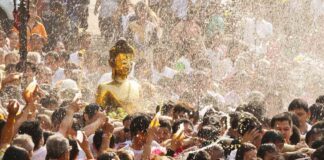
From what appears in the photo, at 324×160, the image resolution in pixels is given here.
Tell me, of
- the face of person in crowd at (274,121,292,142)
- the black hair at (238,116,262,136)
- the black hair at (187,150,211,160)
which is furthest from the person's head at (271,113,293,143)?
the black hair at (187,150,211,160)

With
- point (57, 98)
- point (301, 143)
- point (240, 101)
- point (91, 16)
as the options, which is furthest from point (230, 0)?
point (301, 143)

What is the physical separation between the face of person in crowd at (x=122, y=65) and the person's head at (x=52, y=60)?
3.50 m

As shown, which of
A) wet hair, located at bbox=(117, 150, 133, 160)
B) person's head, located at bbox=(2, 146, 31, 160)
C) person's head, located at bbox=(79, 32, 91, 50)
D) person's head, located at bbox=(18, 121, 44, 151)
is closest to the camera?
person's head, located at bbox=(2, 146, 31, 160)

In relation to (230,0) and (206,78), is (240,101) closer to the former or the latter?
(206,78)

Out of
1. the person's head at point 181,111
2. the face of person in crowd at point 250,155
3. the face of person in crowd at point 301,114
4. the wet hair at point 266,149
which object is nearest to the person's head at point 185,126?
the person's head at point 181,111

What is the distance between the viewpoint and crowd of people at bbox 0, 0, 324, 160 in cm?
902

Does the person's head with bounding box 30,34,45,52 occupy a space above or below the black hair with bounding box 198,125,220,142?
above

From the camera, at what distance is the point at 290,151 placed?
31.7 feet

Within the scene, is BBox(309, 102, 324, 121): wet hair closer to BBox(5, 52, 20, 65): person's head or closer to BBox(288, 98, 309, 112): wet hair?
BBox(288, 98, 309, 112): wet hair

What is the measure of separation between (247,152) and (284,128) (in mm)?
1555

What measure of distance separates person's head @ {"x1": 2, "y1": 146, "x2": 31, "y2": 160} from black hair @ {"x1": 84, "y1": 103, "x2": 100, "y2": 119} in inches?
96.4

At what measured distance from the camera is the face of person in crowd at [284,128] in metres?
10.3

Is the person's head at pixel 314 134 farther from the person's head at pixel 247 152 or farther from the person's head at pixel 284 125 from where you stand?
the person's head at pixel 247 152

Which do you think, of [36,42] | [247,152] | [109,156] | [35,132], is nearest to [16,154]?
[109,156]
